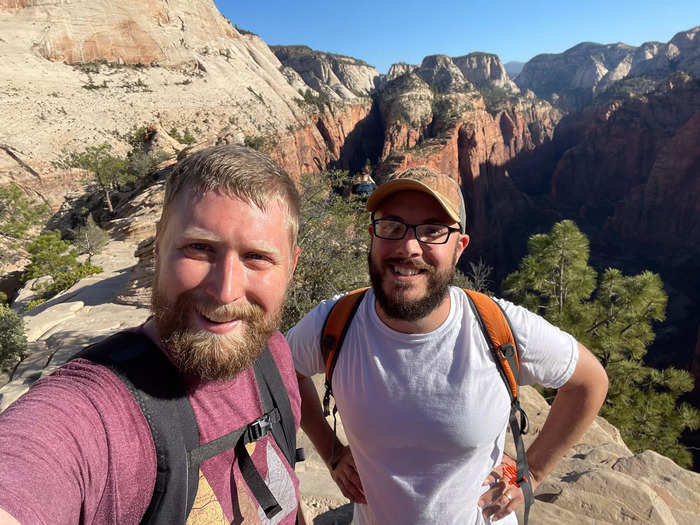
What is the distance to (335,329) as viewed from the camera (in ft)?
6.02

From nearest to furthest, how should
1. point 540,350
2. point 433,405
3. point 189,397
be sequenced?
point 189,397 → point 433,405 → point 540,350

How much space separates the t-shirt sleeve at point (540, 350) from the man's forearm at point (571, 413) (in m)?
0.10

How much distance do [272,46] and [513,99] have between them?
5802cm

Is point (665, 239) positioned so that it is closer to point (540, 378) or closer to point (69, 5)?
point (540, 378)

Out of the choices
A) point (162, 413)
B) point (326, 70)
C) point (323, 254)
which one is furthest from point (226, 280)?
point (326, 70)

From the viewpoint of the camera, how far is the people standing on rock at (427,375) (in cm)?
159

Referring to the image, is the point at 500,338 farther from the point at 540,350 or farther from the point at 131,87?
the point at 131,87

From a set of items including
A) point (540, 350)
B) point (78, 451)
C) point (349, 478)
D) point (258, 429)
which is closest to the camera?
point (78, 451)

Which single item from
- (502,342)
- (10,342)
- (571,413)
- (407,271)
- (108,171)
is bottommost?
(10,342)

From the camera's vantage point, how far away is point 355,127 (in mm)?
48406

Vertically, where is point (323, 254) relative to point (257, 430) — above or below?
below

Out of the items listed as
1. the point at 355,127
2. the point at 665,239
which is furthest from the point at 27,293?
the point at 665,239

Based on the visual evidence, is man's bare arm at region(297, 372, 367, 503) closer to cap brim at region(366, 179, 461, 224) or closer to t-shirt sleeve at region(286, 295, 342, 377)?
t-shirt sleeve at region(286, 295, 342, 377)

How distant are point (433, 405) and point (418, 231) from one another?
804 mm
